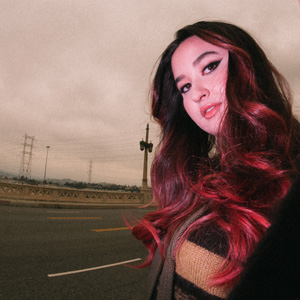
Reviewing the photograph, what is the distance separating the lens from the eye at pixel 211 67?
1.27 meters

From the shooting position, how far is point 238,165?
998 millimetres

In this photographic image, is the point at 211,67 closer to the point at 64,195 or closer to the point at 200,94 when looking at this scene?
the point at 200,94

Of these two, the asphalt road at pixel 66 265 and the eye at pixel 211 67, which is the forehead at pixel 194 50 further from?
the asphalt road at pixel 66 265

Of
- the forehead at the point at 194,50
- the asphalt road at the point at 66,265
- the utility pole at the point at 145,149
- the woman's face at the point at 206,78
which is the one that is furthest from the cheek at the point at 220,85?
the utility pole at the point at 145,149

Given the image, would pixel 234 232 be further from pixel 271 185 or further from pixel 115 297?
pixel 115 297

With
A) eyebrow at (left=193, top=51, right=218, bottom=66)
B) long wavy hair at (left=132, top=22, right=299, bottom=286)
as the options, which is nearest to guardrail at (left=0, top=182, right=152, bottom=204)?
long wavy hair at (left=132, top=22, right=299, bottom=286)

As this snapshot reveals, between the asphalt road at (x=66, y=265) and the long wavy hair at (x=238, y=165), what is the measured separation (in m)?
3.16

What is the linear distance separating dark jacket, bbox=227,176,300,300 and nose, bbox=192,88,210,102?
3.27 ft

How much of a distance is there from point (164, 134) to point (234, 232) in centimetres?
117

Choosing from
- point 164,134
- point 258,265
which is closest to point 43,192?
point 164,134

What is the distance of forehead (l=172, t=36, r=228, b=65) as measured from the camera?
1261mm

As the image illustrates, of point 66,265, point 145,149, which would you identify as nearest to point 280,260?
point 66,265

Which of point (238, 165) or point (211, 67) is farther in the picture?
point (211, 67)

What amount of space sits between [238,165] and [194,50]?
815mm
